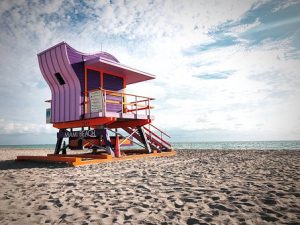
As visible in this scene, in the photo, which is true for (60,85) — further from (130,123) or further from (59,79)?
(130,123)

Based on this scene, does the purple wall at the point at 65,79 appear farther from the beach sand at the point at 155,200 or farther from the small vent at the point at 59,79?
the beach sand at the point at 155,200

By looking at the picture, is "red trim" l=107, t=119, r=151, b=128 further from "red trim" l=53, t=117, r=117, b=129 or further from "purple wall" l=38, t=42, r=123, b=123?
"red trim" l=53, t=117, r=117, b=129

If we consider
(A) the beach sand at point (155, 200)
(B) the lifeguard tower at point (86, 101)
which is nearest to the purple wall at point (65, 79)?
(B) the lifeguard tower at point (86, 101)

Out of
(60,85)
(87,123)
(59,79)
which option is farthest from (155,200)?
(59,79)

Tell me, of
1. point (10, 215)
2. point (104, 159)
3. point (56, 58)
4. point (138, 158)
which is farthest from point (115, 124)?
point (10, 215)

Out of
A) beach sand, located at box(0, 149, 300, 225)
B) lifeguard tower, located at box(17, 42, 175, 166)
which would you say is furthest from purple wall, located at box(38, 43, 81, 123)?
beach sand, located at box(0, 149, 300, 225)

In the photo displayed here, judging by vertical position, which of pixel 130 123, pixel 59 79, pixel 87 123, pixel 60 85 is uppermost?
pixel 59 79

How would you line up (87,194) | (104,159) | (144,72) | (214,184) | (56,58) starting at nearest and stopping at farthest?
(87,194), (214,184), (104,159), (56,58), (144,72)

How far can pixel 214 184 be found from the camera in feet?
17.7

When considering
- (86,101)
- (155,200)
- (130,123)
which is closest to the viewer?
(155,200)

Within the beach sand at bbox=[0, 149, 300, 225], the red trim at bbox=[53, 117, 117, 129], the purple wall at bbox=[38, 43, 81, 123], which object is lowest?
the beach sand at bbox=[0, 149, 300, 225]

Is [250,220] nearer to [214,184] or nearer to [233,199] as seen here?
[233,199]

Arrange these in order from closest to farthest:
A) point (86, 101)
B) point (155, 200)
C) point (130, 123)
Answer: point (155, 200) → point (86, 101) → point (130, 123)

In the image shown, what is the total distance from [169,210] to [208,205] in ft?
2.39
